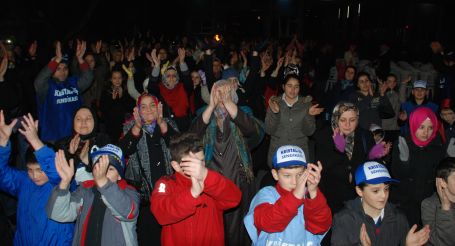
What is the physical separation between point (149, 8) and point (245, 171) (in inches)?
880

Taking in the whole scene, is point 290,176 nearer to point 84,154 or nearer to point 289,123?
point 84,154

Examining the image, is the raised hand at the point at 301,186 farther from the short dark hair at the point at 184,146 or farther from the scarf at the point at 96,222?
the scarf at the point at 96,222

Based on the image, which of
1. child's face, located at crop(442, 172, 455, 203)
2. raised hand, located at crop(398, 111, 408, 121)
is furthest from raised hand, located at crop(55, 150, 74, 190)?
raised hand, located at crop(398, 111, 408, 121)

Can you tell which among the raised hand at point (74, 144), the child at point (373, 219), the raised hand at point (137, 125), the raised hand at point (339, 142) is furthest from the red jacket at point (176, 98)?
the child at point (373, 219)

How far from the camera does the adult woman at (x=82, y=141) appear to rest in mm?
4135

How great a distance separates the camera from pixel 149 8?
2516 centimetres

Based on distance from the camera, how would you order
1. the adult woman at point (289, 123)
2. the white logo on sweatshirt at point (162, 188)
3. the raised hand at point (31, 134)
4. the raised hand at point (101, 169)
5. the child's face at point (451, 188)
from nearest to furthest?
the raised hand at point (101, 169)
the white logo on sweatshirt at point (162, 188)
the raised hand at point (31, 134)
the child's face at point (451, 188)
the adult woman at point (289, 123)

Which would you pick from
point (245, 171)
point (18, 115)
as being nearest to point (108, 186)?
point (245, 171)

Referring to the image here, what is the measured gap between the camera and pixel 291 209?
9.41 feet

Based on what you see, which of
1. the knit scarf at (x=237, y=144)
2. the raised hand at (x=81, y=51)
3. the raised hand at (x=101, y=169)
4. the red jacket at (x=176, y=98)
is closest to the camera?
the raised hand at (x=101, y=169)

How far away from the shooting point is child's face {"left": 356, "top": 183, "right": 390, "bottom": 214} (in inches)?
135

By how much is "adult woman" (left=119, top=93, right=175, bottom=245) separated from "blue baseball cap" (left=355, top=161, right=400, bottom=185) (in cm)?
199

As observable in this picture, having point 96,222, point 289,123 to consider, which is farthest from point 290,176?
point 289,123

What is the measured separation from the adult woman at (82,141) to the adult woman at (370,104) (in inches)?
155
